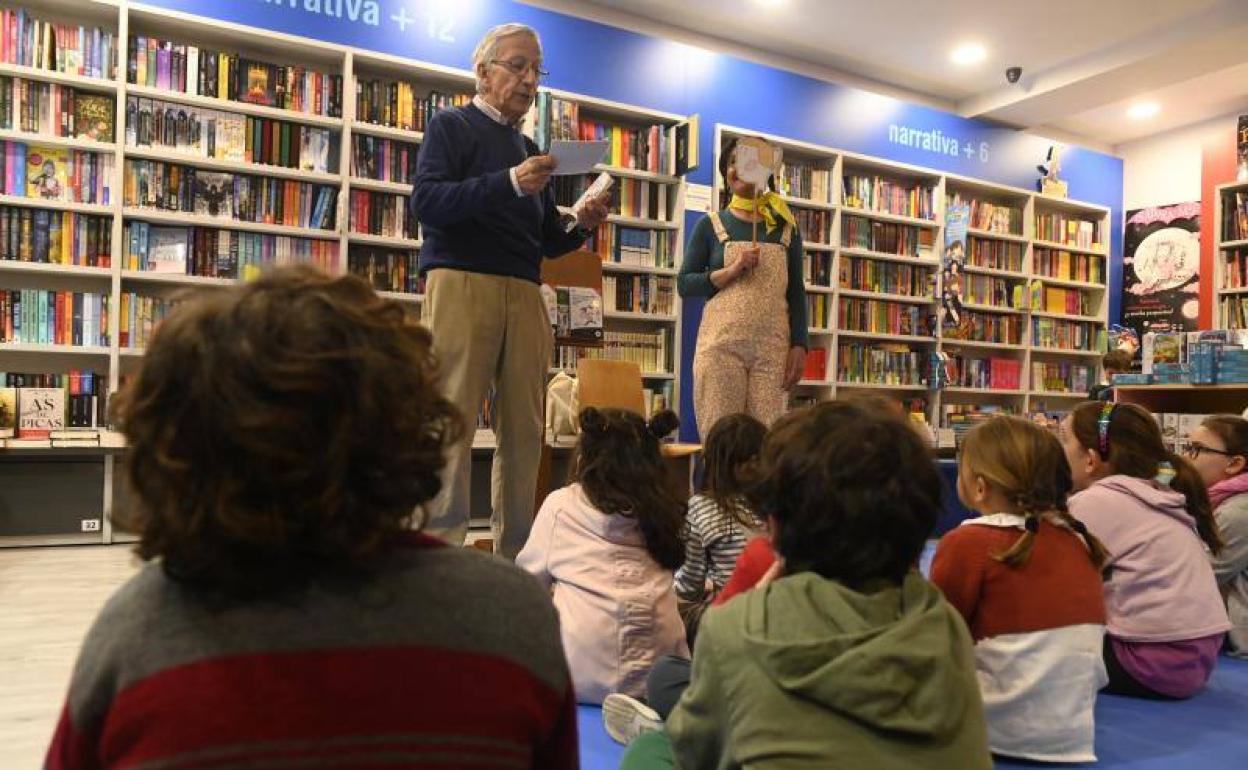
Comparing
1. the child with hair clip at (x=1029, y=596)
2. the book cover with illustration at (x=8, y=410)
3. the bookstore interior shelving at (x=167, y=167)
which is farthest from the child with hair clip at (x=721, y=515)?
the book cover with illustration at (x=8, y=410)

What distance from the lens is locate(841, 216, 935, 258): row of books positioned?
6.13 m

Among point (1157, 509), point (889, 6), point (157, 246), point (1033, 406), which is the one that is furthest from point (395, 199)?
point (1033, 406)

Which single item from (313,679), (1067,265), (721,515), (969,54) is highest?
(969,54)

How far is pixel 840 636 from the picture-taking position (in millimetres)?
867

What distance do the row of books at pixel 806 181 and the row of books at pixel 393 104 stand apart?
7.43 ft

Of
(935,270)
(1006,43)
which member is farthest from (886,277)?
(1006,43)

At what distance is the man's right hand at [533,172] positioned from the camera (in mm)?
2320

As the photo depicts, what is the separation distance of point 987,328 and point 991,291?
0.95 ft

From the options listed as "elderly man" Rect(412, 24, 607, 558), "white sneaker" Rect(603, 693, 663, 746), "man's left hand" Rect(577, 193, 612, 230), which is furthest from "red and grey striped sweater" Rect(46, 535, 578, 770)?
"man's left hand" Rect(577, 193, 612, 230)

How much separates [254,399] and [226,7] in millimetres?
4356

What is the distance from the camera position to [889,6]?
539cm

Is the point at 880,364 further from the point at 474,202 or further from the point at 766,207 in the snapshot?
the point at 474,202

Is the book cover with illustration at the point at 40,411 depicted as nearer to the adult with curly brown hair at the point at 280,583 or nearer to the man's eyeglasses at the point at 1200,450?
the adult with curly brown hair at the point at 280,583

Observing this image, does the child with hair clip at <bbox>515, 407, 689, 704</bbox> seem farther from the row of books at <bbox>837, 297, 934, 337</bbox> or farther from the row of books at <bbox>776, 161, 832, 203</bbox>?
the row of books at <bbox>837, 297, 934, 337</bbox>
